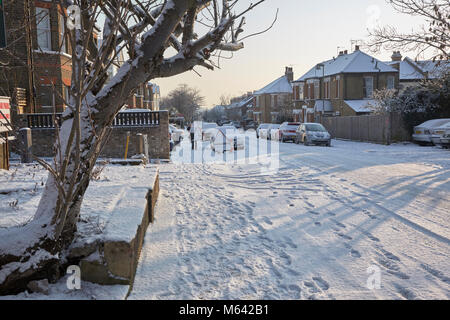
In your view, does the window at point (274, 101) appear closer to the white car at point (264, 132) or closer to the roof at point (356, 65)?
the roof at point (356, 65)

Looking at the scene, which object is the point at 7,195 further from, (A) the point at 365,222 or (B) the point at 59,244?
(A) the point at 365,222

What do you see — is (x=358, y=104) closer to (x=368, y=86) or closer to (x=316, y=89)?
(x=368, y=86)

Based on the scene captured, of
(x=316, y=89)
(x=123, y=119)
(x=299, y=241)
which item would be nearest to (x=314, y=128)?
(x=123, y=119)

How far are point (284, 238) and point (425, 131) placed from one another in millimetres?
20909

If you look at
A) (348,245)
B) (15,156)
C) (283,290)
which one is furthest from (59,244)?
(15,156)

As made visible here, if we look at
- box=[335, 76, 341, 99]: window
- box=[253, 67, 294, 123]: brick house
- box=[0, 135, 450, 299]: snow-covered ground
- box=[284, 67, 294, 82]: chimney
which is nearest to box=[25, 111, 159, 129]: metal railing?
box=[0, 135, 450, 299]: snow-covered ground

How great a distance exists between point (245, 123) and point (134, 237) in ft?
256

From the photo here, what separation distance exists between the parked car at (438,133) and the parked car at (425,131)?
0.90 ft

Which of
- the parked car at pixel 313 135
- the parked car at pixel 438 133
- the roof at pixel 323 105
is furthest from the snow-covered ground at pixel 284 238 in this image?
the roof at pixel 323 105

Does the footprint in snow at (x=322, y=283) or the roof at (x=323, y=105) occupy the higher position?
the roof at (x=323, y=105)

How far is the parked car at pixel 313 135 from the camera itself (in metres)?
25.5

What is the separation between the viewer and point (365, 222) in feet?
22.0

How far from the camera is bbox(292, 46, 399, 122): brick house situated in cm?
4288

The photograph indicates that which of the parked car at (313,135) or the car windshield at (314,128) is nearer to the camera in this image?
the parked car at (313,135)
